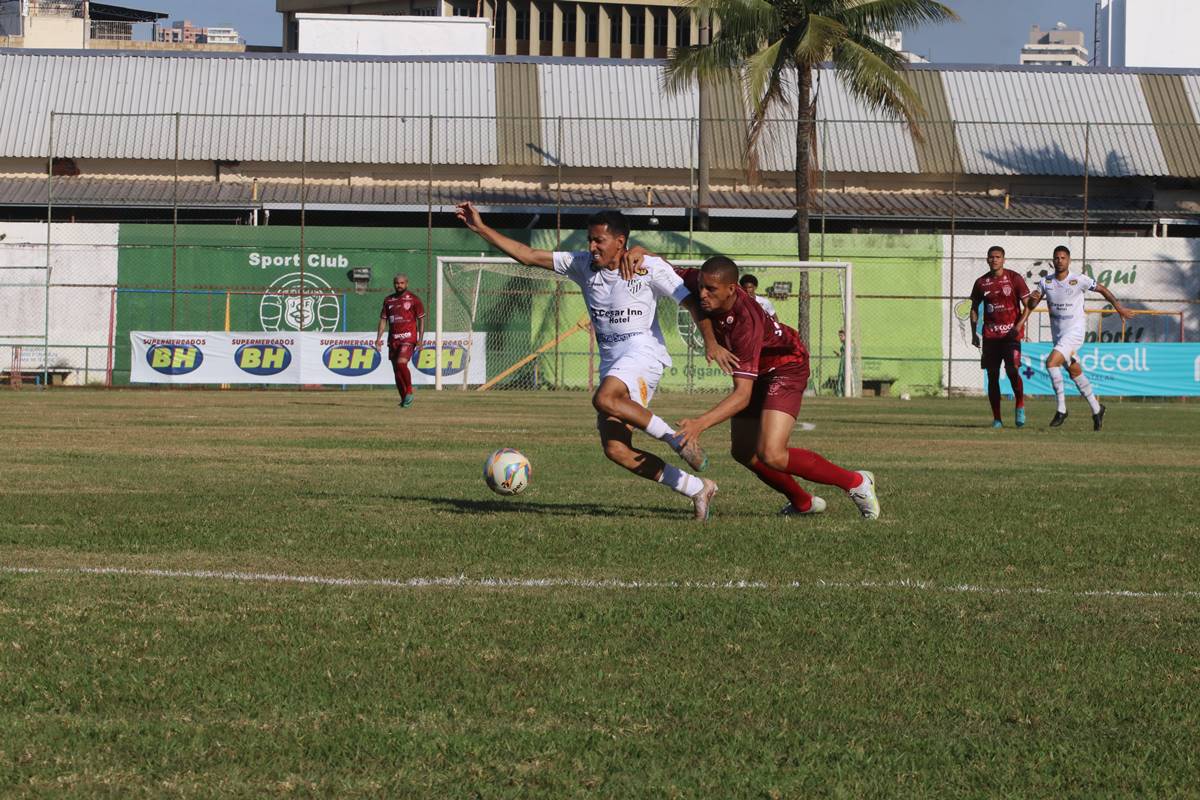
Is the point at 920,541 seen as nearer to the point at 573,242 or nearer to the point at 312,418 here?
the point at 312,418

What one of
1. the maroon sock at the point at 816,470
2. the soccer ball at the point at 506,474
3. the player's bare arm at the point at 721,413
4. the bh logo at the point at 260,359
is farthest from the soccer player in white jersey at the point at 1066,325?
the bh logo at the point at 260,359

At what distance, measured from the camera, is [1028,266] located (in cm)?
3872

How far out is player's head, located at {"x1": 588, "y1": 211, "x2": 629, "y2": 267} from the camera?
33.1 feet

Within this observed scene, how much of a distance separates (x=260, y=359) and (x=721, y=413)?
28.1m

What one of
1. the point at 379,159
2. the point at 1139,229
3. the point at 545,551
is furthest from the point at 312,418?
the point at 1139,229

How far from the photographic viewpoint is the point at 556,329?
37281 mm

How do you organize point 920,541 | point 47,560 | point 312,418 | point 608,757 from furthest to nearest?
point 312,418, point 920,541, point 47,560, point 608,757

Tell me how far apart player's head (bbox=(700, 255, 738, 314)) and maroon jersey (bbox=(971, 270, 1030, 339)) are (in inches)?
462

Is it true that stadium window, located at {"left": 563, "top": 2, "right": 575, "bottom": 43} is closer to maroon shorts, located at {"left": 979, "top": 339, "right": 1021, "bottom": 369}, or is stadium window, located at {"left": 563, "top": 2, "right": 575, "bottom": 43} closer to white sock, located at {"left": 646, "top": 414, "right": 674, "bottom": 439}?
maroon shorts, located at {"left": 979, "top": 339, "right": 1021, "bottom": 369}

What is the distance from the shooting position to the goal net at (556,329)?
1444 inches

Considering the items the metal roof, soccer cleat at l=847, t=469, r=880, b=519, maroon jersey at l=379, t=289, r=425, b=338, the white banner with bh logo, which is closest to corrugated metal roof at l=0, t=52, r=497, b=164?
the metal roof

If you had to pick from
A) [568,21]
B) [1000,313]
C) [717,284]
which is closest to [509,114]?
[1000,313]

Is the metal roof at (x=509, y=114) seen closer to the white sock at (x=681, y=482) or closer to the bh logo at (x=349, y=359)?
the bh logo at (x=349, y=359)

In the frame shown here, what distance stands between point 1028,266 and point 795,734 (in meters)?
35.9
